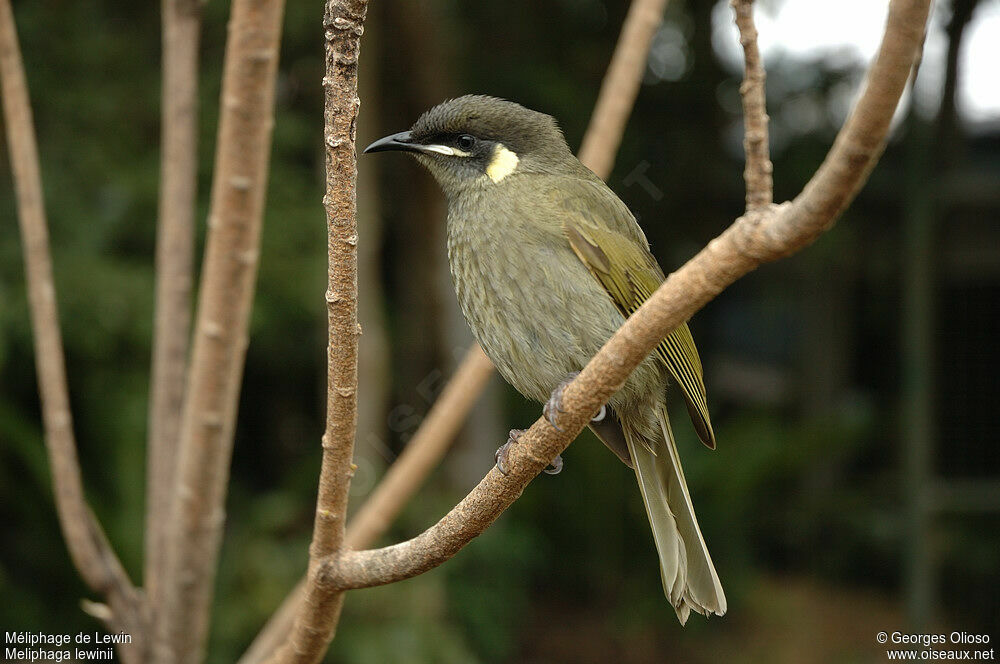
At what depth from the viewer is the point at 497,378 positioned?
5785 millimetres

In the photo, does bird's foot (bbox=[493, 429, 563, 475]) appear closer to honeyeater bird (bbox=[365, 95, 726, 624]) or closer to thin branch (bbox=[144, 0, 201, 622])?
honeyeater bird (bbox=[365, 95, 726, 624])

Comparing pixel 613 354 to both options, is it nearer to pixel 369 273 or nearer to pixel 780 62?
pixel 369 273

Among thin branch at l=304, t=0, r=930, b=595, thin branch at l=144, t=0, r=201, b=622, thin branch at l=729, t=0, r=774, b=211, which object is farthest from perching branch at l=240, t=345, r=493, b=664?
thin branch at l=729, t=0, r=774, b=211

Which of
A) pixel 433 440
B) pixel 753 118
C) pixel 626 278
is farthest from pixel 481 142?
pixel 753 118

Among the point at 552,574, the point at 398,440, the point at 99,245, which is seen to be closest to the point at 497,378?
the point at 398,440

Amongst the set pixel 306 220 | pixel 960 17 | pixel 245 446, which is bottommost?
pixel 245 446

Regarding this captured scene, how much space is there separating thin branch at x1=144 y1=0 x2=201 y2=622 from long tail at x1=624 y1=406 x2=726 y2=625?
1.02 meters

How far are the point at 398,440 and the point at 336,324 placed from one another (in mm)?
4568

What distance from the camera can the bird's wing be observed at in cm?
177

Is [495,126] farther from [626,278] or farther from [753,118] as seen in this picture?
[753,118]

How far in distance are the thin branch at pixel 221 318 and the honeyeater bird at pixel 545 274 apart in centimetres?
25

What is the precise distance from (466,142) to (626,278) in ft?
1.33

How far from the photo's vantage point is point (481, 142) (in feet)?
6.14

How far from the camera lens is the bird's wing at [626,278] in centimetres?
177
